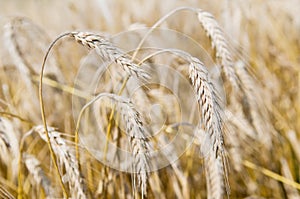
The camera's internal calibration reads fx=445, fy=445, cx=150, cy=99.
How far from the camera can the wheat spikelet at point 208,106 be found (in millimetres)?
777

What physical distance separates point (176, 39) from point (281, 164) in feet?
3.12

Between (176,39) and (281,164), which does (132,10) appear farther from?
(281,164)

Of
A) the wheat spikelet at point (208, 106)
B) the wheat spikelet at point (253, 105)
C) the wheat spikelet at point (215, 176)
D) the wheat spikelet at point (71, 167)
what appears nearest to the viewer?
the wheat spikelet at point (208, 106)

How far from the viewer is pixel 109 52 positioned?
0.82 meters

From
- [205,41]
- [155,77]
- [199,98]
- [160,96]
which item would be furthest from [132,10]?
[199,98]

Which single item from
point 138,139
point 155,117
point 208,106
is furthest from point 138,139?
point 155,117

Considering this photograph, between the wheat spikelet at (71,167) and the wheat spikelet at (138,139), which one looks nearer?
the wheat spikelet at (138,139)

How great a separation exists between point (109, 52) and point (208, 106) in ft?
0.67

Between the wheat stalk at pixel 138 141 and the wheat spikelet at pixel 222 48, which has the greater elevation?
the wheat spikelet at pixel 222 48

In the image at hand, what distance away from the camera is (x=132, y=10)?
2.79m

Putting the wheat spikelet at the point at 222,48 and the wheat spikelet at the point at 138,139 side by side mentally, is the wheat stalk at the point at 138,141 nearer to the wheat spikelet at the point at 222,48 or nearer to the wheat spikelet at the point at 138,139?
the wheat spikelet at the point at 138,139

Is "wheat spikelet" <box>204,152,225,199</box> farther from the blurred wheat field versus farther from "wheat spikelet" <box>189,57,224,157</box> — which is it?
"wheat spikelet" <box>189,57,224,157</box>

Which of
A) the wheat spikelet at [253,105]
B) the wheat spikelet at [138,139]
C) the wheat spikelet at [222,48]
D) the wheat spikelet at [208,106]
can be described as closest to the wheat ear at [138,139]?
the wheat spikelet at [138,139]

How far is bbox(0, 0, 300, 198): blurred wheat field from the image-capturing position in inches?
34.0
